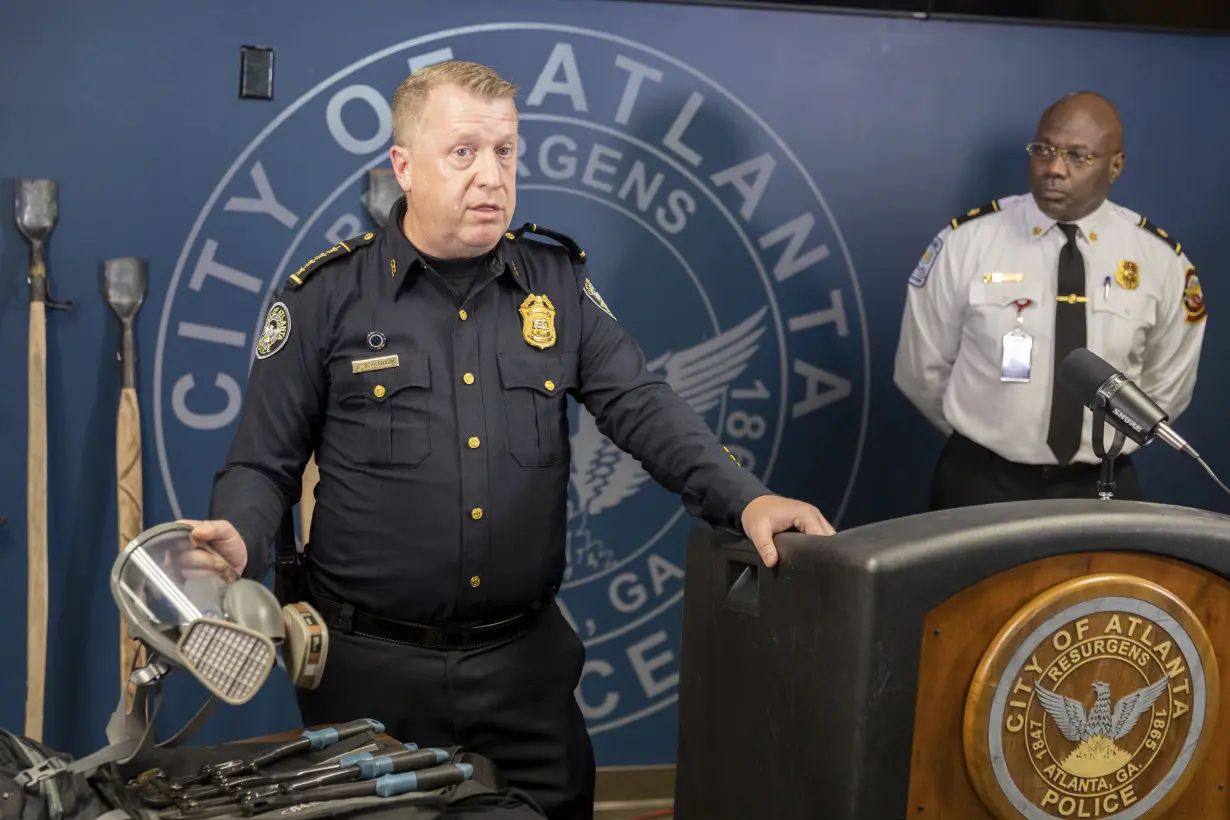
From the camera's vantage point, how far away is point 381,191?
316cm

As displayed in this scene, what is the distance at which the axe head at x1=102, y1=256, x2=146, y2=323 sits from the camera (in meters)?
3.06

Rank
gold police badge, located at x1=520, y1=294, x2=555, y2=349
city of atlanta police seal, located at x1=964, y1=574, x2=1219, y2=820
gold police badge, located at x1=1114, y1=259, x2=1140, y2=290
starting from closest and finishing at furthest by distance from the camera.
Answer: city of atlanta police seal, located at x1=964, y1=574, x2=1219, y2=820 < gold police badge, located at x1=520, y1=294, x2=555, y2=349 < gold police badge, located at x1=1114, y1=259, x2=1140, y2=290

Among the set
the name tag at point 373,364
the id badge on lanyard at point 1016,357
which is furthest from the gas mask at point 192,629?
the id badge on lanyard at point 1016,357

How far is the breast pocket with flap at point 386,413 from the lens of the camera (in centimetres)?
206

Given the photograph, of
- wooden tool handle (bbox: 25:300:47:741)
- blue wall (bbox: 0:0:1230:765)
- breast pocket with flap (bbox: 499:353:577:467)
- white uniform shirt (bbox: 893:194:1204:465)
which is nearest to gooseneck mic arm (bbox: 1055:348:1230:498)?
breast pocket with flap (bbox: 499:353:577:467)

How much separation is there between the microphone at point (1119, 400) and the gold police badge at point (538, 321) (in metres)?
0.82

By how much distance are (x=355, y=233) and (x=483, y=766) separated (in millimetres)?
1872

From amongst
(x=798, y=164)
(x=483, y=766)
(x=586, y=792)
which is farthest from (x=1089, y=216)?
(x=483, y=766)

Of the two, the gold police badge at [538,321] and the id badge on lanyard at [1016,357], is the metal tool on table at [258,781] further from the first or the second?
the id badge on lanyard at [1016,357]

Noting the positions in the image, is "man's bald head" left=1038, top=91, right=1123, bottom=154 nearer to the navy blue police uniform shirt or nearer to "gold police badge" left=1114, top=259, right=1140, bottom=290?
"gold police badge" left=1114, top=259, right=1140, bottom=290

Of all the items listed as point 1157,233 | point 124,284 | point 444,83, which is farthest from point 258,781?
point 1157,233

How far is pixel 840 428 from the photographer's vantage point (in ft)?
11.6

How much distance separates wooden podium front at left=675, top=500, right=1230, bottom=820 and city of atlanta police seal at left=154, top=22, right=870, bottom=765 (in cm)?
169

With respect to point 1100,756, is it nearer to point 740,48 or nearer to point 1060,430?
point 1060,430
